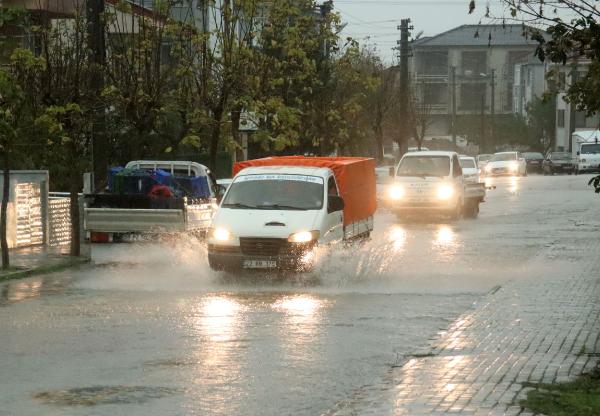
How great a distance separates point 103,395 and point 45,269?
12.4m

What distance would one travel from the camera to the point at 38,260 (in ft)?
78.8

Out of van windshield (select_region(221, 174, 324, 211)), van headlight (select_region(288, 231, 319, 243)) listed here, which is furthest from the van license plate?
van windshield (select_region(221, 174, 324, 211))

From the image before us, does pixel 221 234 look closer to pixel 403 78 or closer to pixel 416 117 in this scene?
pixel 403 78

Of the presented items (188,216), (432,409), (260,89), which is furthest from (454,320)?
(260,89)

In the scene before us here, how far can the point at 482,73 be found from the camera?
462 ft

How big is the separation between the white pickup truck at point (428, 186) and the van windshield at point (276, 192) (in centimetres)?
1478

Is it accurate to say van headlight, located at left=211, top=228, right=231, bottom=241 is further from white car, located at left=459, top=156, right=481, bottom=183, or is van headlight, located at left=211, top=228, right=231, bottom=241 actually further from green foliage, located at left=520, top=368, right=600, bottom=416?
white car, located at left=459, top=156, right=481, bottom=183

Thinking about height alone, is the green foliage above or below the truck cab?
below

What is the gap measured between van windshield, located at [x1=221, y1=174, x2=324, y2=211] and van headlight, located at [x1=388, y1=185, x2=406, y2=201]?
48.9ft

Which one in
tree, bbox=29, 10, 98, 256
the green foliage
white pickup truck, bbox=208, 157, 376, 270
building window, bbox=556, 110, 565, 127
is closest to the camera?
the green foliage

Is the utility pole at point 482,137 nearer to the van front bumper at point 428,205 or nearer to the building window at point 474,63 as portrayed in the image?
the building window at point 474,63

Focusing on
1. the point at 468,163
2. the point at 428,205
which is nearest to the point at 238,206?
the point at 428,205

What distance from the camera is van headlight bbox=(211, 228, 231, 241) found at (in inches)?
794

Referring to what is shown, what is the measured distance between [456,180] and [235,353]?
24.9 m
